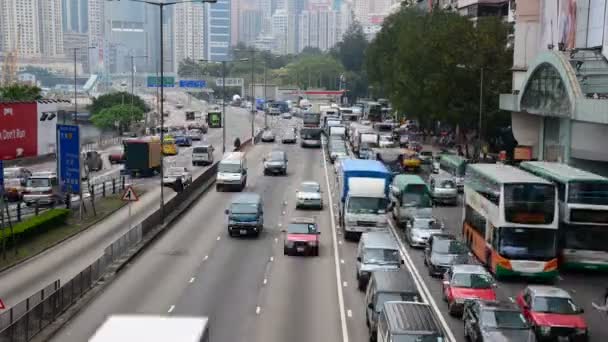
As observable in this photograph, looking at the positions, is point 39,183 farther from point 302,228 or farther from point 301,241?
point 301,241

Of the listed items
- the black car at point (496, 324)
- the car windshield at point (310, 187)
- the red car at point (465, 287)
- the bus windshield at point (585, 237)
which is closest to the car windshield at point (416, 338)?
the black car at point (496, 324)

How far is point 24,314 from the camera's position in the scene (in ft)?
66.9

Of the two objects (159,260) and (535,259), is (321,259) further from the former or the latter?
(535,259)

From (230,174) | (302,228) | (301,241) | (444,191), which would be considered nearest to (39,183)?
(230,174)

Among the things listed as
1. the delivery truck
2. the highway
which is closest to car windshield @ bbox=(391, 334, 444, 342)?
the highway

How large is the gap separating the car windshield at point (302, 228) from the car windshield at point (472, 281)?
8828mm

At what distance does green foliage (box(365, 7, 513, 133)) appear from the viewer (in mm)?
71438

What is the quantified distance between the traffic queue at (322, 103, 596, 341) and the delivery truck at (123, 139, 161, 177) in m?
20.3

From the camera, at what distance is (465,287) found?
Result: 2539 centimetres

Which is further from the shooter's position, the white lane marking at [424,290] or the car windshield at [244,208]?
the car windshield at [244,208]

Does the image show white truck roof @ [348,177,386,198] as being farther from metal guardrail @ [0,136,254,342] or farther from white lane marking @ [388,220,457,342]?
metal guardrail @ [0,136,254,342]

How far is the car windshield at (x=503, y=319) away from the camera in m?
20.5

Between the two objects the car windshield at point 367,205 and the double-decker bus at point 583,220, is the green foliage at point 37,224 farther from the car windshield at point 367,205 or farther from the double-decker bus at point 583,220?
the double-decker bus at point 583,220

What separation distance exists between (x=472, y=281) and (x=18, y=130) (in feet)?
58.0
